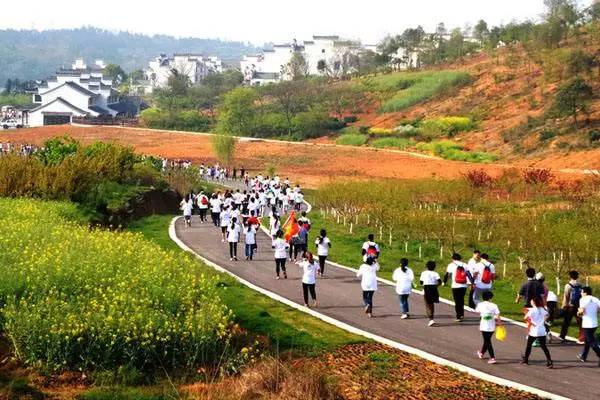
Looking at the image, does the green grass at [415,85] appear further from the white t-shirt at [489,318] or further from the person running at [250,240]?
the white t-shirt at [489,318]

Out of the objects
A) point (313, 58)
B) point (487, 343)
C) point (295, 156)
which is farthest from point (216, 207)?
point (313, 58)

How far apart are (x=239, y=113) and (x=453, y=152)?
27214 mm

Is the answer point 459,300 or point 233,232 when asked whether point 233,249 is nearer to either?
point 233,232

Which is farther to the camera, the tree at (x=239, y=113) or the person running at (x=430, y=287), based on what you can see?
the tree at (x=239, y=113)

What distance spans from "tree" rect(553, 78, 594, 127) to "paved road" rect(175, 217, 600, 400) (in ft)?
146

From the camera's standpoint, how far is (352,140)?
253 ft

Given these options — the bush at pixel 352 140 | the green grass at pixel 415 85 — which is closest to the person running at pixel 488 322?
the bush at pixel 352 140

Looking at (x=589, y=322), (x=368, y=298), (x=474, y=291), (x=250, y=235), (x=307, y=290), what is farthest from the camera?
(x=250, y=235)

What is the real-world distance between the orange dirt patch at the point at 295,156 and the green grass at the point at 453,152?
1958mm

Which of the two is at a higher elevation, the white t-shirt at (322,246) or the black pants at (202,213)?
the white t-shirt at (322,246)

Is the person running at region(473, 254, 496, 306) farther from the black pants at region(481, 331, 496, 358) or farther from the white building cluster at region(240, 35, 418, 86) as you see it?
the white building cluster at region(240, 35, 418, 86)

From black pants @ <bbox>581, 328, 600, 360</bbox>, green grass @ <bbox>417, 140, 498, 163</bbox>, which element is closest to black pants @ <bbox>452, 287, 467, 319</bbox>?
black pants @ <bbox>581, 328, 600, 360</bbox>

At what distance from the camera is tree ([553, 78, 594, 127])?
61.0m

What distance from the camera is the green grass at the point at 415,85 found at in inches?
3501
